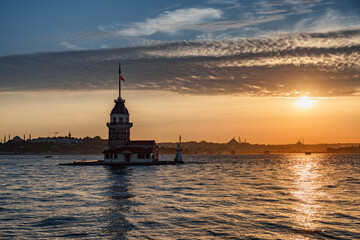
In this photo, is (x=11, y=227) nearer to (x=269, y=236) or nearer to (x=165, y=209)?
(x=165, y=209)

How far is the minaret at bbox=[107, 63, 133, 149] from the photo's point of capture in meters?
117

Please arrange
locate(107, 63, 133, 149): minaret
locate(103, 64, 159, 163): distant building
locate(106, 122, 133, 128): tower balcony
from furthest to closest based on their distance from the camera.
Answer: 1. locate(106, 122, 133, 128): tower balcony
2. locate(107, 63, 133, 149): minaret
3. locate(103, 64, 159, 163): distant building

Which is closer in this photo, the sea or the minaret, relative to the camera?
the sea

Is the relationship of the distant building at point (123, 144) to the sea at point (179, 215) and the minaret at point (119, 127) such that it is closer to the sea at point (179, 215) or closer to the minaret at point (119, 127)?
the minaret at point (119, 127)

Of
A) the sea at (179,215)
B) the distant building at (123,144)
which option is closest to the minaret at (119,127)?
the distant building at (123,144)

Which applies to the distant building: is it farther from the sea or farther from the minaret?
the sea

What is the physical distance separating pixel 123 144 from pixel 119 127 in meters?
5.18

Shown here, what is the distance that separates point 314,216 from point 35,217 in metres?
22.2

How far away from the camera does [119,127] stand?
118 metres

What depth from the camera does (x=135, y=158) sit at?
113 meters

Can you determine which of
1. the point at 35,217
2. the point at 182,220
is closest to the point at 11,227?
the point at 35,217

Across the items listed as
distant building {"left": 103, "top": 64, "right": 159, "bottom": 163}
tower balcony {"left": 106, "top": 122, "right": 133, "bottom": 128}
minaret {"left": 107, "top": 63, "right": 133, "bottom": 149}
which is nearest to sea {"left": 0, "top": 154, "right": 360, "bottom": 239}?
distant building {"left": 103, "top": 64, "right": 159, "bottom": 163}

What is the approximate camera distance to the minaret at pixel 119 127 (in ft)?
383

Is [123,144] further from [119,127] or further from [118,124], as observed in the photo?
[118,124]
